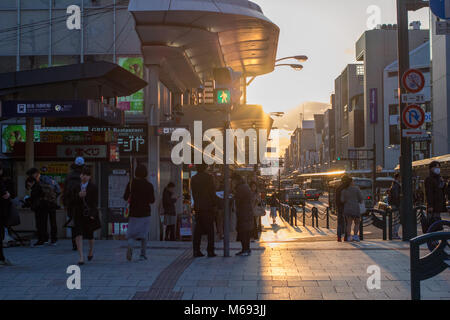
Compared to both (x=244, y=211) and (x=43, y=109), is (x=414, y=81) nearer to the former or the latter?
(x=244, y=211)

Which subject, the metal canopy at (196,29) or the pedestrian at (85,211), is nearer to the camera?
the pedestrian at (85,211)

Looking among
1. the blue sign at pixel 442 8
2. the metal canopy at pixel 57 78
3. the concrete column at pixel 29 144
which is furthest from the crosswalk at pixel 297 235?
the blue sign at pixel 442 8

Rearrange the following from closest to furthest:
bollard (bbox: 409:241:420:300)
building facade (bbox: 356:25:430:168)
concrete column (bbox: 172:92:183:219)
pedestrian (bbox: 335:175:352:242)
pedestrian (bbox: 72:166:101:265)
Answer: bollard (bbox: 409:241:420:300) → pedestrian (bbox: 72:166:101:265) → pedestrian (bbox: 335:175:352:242) → concrete column (bbox: 172:92:183:219) → building facade (bbox: 356:25:430:168)

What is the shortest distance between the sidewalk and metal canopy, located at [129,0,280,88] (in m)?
5.93

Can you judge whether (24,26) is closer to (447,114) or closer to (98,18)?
(98,18)

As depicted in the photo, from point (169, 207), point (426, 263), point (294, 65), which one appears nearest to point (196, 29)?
point (169, 207)

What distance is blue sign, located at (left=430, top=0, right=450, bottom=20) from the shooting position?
29.5 ft

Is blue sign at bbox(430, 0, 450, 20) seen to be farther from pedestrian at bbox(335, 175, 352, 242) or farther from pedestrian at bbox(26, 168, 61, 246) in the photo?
pedestrian at bbox(26, 168, 61, 246)

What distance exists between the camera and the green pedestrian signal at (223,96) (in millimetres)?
10195

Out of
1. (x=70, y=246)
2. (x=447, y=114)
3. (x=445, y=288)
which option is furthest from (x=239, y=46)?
(x=447, y=114)

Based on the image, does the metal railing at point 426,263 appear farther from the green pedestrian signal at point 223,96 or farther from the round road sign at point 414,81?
the round road sign at point 414,81

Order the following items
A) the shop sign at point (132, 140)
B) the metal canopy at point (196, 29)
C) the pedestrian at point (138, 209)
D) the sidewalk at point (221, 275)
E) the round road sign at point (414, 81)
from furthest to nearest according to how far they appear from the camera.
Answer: the shop sign at point (132, 140), the metal canopy at point (196, 29), the round road sign at point (414, 81), the pedestrian at point (138, 209), the sidewalk at point (221, 275)

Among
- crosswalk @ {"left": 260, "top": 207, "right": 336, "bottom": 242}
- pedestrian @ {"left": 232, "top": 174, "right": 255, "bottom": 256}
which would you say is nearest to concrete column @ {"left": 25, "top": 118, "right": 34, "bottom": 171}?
pedestrian @ {"left": 232, "top": 174, "right": 255, "bottom": 256}

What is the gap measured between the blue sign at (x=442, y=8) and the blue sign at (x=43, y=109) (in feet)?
22.4
